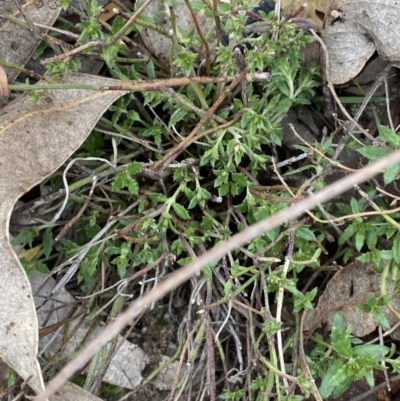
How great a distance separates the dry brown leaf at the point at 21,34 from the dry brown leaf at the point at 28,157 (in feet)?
0.58

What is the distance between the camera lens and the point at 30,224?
6.33ft

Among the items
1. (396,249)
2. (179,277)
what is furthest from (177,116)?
(179,277)

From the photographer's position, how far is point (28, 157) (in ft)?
5.71

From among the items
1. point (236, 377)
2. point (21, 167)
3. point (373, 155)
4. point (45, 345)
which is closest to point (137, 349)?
point (45, 345)

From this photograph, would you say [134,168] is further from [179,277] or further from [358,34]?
[179,277]

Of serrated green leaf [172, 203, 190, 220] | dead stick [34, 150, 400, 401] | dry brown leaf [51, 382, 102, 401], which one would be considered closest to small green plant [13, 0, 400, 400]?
serrated green leaf [172, 203, 190, 220]

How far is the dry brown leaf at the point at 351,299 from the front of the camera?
1.85 meters

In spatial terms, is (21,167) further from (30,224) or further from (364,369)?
(364,369)

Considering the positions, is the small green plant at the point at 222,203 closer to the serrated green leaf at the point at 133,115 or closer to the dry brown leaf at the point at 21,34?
→ the serrated green leaf at the point at 133,115

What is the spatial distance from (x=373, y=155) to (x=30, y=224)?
1.11m

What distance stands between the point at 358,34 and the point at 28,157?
3.70 feet

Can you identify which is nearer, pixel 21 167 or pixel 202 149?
pixel 21 167

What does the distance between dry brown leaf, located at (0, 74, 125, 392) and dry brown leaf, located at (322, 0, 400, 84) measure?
724mm

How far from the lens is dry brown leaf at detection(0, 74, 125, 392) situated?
5.23 feet
